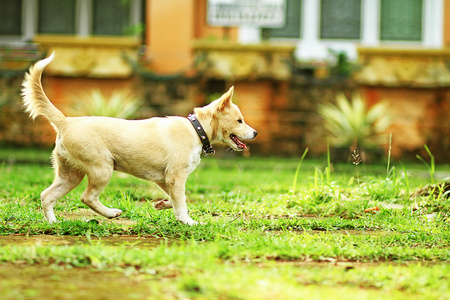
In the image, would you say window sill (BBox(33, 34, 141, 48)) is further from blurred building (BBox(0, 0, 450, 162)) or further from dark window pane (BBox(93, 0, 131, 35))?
dark window pane (BBox(93, 0, 131, 35))

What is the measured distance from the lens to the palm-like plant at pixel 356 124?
11914mm

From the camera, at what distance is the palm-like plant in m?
11.9

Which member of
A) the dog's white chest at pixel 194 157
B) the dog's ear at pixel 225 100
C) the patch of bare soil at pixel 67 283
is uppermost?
the dog's ear at pixel 225 100

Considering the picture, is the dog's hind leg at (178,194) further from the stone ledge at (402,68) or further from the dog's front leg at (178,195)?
the stone ledge at (402,68)

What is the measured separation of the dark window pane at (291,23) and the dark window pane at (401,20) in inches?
88.3

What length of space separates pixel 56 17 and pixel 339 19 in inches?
306

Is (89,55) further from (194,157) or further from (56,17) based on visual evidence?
(194,157)

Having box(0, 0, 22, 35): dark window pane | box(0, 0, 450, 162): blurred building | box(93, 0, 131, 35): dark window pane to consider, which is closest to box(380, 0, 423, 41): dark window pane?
box(0, 0, 450, 162): blurred building

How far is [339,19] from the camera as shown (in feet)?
49.1

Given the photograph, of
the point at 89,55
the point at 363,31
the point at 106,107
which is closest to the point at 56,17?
the point at 89,55

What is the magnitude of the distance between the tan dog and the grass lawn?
0.25 m

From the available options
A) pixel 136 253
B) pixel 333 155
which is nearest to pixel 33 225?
pixel 136 253

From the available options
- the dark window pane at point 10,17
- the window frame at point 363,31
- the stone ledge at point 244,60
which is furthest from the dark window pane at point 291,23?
the dark window pane at point 10,17

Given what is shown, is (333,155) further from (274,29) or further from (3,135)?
(3,135)
